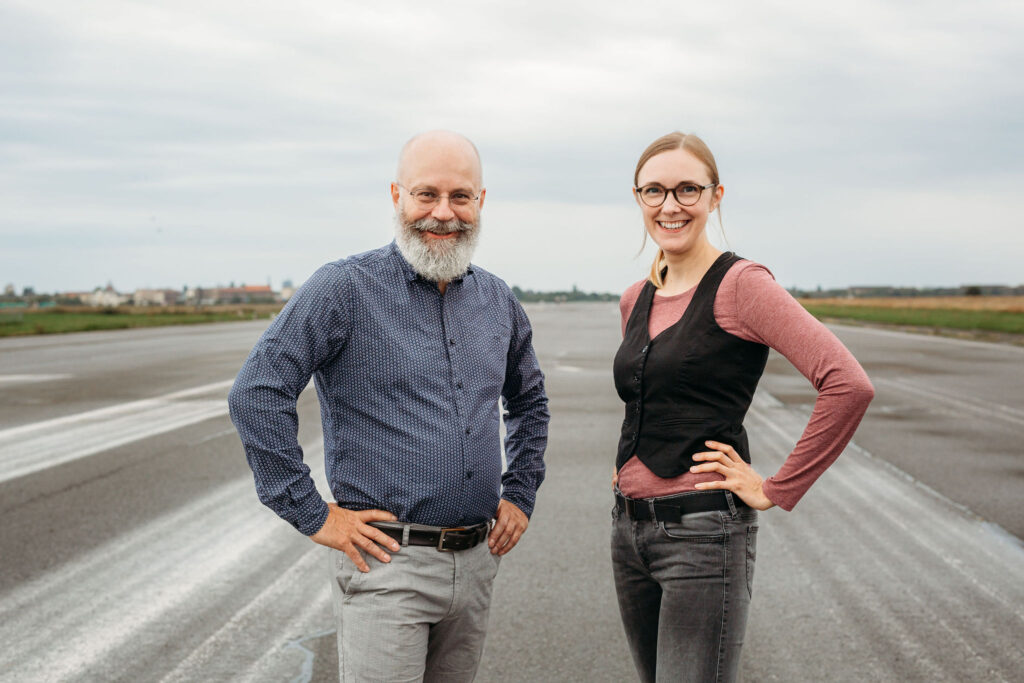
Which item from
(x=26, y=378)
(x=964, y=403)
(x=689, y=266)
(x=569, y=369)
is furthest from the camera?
(x=569, y=369)

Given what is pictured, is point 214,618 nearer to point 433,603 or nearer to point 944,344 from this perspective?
point 433,603

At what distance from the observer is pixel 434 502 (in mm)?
2568

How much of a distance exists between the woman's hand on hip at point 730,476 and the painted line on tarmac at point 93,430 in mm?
7697

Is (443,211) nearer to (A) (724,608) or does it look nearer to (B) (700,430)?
(B) (700,430)

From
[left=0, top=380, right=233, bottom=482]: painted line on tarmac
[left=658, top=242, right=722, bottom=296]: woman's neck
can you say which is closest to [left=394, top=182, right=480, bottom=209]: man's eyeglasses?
[left=658, top=242, right=722, bottom=296]: woman's neck

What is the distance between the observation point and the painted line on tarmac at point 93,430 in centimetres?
916

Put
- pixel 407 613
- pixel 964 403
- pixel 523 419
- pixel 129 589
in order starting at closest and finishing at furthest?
pixel 407 613
pixel 523 419
pixel 129 589
pixel 964 403

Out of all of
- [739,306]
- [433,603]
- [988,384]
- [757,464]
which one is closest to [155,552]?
[433,603]

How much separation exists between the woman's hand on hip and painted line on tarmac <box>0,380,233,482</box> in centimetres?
770

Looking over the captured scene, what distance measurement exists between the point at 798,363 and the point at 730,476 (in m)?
0.37

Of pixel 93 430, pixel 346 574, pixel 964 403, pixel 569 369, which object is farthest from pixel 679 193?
pixel 569 369

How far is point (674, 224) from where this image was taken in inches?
107

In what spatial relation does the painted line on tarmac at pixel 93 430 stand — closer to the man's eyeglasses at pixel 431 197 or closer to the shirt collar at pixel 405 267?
the shirt collar at pixel 405 267

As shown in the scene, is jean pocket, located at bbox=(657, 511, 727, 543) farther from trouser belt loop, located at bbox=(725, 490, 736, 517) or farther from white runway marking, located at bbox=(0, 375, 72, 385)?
white runway marking, located at bbox=(0, 375, 72, 385)
